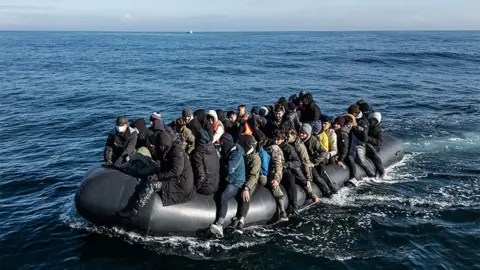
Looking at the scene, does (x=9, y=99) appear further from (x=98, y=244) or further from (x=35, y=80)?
(x=98, y=244)

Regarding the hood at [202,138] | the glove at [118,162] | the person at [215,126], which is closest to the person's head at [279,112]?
the person at [215,126]

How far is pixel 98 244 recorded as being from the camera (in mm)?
10422

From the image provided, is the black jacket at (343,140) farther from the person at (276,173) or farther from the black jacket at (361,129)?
the person at (276,173)

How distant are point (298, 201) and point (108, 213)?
551 centimetres

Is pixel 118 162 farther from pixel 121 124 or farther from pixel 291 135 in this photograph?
pixel 291 135

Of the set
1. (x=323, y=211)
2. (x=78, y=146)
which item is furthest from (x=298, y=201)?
(x=78, y=146)

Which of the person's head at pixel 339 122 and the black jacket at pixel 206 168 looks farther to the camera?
the person's head at pixel 339 122

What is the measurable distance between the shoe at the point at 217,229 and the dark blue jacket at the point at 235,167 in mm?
1143

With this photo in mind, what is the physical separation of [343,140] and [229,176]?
499 centimetres

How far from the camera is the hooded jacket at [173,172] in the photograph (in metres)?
9.22

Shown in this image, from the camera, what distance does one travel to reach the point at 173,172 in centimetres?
935

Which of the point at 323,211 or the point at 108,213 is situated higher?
the point at 108,213

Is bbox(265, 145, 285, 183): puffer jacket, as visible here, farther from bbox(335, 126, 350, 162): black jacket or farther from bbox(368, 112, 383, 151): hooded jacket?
bbox(368, 112, 383, 151): hooded jacket

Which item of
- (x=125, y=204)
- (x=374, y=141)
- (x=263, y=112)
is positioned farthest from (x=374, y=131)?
(x=125, y=204)
